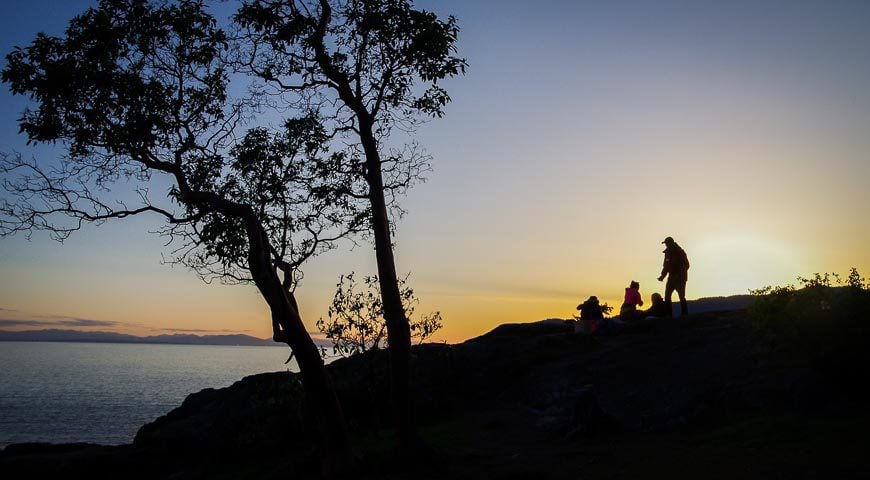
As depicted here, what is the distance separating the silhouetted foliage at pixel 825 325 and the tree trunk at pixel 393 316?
33.7ft

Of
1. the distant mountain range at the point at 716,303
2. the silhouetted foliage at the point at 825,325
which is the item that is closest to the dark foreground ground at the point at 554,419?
the silhouetted foliage at the point at 825,325

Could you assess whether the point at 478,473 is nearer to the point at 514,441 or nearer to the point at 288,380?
the point at 514,441

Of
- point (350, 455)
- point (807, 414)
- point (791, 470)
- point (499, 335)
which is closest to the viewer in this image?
point (791, 470)

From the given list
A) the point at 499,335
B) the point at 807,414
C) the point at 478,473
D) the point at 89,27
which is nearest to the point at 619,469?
the point at 478,473

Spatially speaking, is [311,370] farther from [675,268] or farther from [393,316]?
[675,268]

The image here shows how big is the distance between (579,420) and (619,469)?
377 centimetres

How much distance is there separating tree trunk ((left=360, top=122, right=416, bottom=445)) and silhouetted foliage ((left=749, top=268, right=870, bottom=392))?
1028cm

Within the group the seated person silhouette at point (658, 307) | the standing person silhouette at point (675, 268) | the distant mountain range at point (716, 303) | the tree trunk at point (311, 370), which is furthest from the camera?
the distant mountain range at point (716, 303)

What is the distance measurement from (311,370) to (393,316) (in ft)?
9.34

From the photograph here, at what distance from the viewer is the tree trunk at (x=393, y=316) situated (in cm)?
1662

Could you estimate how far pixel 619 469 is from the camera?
14.3 meters

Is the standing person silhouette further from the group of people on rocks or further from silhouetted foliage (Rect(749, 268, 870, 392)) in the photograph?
silhouetted foliage (Rect(749, 268, 870, 392))

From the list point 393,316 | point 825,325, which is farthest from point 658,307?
Result: point 393,316

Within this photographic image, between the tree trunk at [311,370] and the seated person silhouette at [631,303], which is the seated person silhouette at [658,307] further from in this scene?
the tree trunk at [311,370]
